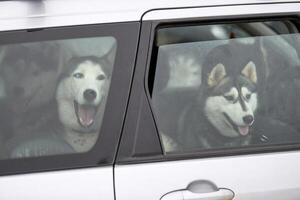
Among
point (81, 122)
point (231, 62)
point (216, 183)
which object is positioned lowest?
point (216, 183)

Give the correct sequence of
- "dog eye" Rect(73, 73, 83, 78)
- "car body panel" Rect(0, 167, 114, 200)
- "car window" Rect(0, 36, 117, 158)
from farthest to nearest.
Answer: "dog eye" Rect(73, 73, 83, 78) → "car window" Rect(0, 36, 117, 158) → "car body panel" Rect(0, 167, 114, 200)

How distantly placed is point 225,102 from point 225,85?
0.25 feet

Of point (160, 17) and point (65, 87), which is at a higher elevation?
point (160, 17)

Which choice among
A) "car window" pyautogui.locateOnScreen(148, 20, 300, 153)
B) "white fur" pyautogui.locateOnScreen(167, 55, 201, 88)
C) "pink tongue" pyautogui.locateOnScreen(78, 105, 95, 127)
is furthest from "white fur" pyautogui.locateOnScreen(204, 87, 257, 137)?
"pink tongue" pyautogui.locateOnScreen(78, 105, 95, 127)

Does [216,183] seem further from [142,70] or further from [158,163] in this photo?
[142,70]

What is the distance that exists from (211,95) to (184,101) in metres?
0.13

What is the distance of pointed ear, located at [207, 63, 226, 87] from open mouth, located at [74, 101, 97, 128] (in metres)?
0.52

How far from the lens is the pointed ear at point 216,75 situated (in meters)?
2.65

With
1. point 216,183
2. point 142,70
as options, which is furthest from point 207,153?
point 142,70

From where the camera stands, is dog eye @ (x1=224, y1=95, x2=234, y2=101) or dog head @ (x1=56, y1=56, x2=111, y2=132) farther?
dog eye @ (x1=224, y1=95, x2=234, y2=101)

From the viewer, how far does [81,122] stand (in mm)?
2588

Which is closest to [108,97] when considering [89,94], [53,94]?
[89,94]

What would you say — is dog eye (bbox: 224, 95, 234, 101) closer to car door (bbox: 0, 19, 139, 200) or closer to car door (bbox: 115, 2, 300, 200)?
car door (bbox: 115, 2, 300, 200)

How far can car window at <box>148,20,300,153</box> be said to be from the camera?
2607 millimetres
